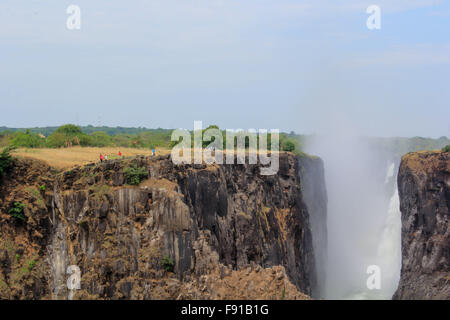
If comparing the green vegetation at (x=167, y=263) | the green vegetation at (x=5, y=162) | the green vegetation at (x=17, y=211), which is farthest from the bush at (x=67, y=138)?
the green vegetation at (x=167, y=263)

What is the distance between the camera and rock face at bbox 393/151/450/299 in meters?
44.1

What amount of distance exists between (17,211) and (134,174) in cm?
587

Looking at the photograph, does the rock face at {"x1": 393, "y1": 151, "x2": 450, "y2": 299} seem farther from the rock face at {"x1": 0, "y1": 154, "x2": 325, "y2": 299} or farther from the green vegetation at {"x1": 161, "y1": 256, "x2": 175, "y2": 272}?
the green vegetation at {"x1": 161, "y1": 256, "x2": 175, "y2": 272}

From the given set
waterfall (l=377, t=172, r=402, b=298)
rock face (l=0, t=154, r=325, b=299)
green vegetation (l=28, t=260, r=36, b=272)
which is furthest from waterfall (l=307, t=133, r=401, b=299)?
green vegetation (l=28, t=260, r=36, b=272)

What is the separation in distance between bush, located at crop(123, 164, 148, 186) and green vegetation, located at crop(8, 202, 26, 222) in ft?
17.1

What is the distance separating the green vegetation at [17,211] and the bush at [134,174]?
522cm

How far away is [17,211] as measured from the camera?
28.0 metres

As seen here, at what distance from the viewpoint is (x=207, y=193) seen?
35344 millimetres

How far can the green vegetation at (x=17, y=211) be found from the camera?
27.9 meters

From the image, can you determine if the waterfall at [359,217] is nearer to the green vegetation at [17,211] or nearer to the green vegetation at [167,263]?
the green vegetation at [167,263]

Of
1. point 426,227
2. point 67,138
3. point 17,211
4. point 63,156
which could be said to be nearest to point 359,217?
point 426,227

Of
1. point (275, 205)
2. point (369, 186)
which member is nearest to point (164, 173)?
point (275, 205)

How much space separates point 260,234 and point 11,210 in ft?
57.6

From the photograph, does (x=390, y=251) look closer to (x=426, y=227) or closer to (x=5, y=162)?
(x=426, y=227)
